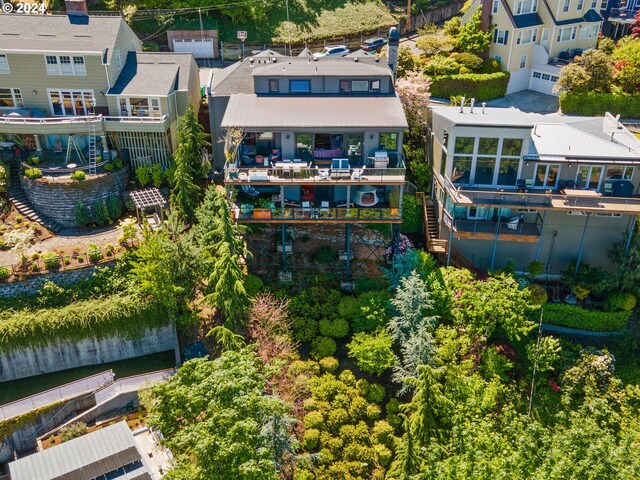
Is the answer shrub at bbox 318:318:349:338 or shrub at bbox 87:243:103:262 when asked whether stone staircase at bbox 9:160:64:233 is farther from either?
shrub at bbox 318:318:349:338

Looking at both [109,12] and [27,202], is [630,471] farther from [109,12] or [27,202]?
[109,12]

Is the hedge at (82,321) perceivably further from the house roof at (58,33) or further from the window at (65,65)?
the house roof at (58,33)

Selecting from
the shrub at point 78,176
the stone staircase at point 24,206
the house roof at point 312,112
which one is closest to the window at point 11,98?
the stone staircase at point 24,206

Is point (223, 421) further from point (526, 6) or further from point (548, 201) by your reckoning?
point (526, 6)

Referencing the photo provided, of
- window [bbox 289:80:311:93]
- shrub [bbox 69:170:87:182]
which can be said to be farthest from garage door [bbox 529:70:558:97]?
shrub [bbox 69:170:87:182]

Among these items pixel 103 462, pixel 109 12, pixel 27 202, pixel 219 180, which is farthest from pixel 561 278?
pixel 109 12
